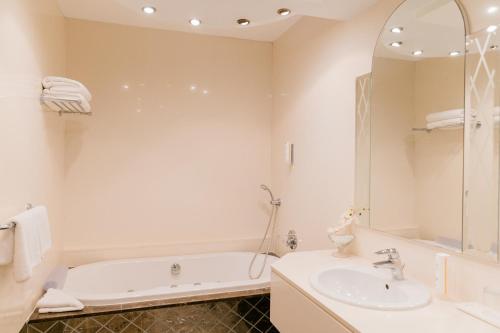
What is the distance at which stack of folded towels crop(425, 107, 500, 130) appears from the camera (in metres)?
1.42

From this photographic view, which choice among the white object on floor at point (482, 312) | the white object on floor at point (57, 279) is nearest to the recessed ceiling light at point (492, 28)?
the white object on floor at point (482, 312)

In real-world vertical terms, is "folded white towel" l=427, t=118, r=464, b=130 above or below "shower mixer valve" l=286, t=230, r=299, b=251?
above

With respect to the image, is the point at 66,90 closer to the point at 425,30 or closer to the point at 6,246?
the point at 6,246

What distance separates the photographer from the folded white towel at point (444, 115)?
143cm

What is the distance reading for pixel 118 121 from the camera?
3008 mm

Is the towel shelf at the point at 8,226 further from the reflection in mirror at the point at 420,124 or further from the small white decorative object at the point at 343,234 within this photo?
the reflection in mirror at the point at 420,124

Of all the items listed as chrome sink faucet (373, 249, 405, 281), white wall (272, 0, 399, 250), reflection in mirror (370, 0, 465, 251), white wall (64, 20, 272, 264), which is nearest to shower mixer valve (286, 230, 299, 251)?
white wall (272, 0, 399, 250)

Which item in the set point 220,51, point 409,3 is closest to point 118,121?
point 220,51

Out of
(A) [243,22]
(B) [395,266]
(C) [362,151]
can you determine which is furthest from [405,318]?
(A) [243,22]

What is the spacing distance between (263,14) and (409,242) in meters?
1.63

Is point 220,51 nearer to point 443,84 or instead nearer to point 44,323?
point 443,84

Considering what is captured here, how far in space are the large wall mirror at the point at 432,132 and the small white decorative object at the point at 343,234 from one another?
0.26 ft

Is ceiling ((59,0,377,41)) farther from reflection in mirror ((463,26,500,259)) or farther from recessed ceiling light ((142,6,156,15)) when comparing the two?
reflection in mirror ((463,26,500,259))

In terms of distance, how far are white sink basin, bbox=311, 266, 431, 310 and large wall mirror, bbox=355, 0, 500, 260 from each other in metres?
0.24
